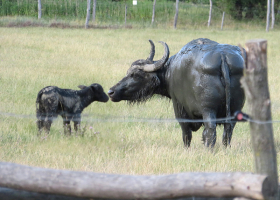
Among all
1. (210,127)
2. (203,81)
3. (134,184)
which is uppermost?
(203,81)

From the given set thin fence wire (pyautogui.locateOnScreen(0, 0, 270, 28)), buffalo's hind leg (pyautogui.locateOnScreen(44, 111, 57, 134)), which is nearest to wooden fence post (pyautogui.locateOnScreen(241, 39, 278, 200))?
buffalo's hind leg (pyautogui.locateOnScreen(44, 111, 57, 134))

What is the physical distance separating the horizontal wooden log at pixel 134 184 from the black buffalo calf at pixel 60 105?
3.21 m

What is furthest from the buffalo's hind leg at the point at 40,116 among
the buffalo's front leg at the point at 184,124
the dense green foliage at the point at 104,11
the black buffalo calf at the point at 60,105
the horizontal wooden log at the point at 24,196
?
the dense green foliage at the point at 104,11

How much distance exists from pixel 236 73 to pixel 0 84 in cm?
712

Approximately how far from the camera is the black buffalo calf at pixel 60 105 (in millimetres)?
6475

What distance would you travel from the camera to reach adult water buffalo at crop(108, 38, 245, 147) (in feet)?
17.8

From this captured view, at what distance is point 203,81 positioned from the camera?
5.47 metres

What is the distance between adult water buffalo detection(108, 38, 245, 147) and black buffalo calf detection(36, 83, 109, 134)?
112 centimetres

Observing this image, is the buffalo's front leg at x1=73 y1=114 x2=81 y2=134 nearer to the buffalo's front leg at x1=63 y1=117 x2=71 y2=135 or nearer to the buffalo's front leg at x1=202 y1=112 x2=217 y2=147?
the buffalo's front leg at x1=63 y1=117 x2=71 y2=135

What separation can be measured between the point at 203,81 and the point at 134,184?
9.35 ft

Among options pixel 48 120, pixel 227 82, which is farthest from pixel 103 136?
pixel 227 82

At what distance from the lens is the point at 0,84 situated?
1035cm

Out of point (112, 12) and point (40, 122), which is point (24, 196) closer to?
point (40, 122)

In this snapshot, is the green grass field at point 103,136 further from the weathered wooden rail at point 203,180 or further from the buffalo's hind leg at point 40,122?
the weathered wooden rail at point 203,180
